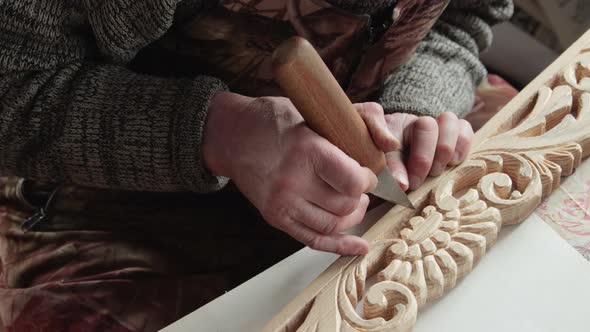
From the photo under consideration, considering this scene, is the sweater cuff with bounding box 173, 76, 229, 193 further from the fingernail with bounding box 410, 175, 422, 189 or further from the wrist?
the fingernail with bounding box 410, 175, 422, 189

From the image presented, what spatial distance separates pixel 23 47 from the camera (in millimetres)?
589

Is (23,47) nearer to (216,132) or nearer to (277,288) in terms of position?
(216,132)

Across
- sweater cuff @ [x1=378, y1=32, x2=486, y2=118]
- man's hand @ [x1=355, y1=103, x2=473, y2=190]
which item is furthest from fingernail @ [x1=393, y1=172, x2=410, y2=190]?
sweater cuff @ [x1=378, y1=32, x2=486, y2=118]

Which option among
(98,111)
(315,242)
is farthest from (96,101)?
(315,242)

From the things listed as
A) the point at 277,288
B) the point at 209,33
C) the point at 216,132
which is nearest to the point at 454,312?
the point at 277,288

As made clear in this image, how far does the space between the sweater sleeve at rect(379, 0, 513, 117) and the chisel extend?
0.58ft

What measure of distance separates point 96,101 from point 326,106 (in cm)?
26

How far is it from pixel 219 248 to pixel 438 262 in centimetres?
29

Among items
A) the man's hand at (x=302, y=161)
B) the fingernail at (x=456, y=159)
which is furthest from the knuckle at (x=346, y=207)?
the fingernail at (x=456, y=159)

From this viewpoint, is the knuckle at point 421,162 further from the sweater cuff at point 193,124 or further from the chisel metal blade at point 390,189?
the sweater cuff at point 193,124

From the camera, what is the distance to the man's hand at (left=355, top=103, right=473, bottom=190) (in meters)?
0.54

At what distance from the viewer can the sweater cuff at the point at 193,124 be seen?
0.59 metres

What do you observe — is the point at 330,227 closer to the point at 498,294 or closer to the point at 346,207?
the point at 346,207

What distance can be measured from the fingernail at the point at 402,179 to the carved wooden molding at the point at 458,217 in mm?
12
